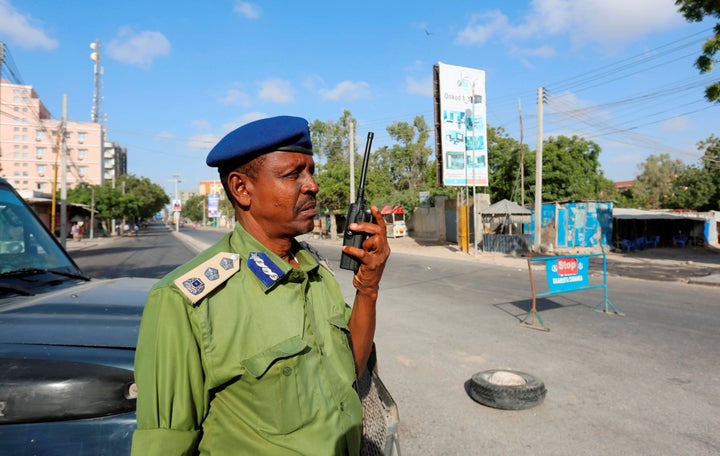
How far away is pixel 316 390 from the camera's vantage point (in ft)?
4.31

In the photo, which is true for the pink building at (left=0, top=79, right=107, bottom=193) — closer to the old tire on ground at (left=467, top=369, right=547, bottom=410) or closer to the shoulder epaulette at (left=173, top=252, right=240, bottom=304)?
the old tire on ground at (left=467, top=369, right=547, bottom=410)

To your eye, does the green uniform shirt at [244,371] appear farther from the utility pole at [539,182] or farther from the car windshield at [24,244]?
the utility pole at [539,182]

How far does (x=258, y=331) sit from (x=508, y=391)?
3294mm

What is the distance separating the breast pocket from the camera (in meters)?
1.22

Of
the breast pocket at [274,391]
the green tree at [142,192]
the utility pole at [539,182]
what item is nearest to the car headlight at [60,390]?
the breast pocket at [274,391]

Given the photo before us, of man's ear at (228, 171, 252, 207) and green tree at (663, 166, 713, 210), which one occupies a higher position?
green tree at (663, 166, 713, 210)

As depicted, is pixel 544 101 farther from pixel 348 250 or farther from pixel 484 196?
Answer: pixel 348 250

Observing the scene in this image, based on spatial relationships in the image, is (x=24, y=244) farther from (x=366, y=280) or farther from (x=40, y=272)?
(x=366, y=280)

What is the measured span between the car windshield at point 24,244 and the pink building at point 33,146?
9072 cm

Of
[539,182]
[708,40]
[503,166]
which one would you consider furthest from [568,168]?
[708,40]

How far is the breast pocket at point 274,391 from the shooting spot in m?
1.22

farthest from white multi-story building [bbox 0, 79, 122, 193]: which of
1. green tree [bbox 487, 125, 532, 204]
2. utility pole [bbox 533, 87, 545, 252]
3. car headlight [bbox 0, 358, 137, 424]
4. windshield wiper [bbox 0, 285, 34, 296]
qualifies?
car headlight [bbox 0, 358, 137, 424]

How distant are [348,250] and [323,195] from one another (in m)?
35.1

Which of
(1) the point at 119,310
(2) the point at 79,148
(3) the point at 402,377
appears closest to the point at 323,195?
(3) the point at 402,377
